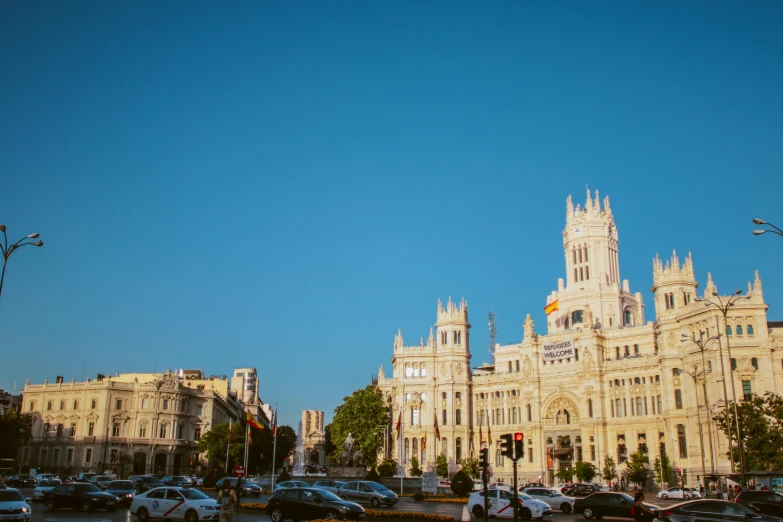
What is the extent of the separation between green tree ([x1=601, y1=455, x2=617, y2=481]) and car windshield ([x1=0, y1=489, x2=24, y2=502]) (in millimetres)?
73694

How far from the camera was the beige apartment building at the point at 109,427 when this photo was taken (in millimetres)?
93062

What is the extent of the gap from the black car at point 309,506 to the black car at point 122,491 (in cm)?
1474

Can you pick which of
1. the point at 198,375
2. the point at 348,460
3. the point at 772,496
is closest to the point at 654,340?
the point at 348,460

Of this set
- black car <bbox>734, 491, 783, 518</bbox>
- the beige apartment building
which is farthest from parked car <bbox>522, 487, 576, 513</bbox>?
the beige apartment building

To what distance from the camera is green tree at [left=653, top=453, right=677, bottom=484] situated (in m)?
78.2

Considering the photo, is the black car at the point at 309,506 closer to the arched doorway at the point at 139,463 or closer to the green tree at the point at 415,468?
the arched doorway at the point at 139,463

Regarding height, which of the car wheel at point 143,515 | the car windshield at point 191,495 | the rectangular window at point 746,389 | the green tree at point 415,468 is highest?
the rectangular window at point 746,389

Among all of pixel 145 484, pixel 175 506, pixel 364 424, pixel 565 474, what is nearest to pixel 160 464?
A: pixel 364 424

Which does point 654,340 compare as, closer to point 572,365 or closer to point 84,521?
point 572,365

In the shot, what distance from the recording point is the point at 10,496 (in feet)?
95.3

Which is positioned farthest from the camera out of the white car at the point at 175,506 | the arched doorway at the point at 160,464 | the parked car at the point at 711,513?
the arched doorway at the point at 160,464

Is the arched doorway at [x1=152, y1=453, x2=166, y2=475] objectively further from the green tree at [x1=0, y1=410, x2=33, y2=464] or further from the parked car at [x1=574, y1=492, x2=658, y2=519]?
the parked car at [x1=574, y1=492, x2=658, y2=519]

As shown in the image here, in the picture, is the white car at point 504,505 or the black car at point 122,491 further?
the black car at point 122,491

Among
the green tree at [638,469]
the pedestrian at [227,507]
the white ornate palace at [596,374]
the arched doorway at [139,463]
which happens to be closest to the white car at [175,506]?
the pedestrian at [227,507]
